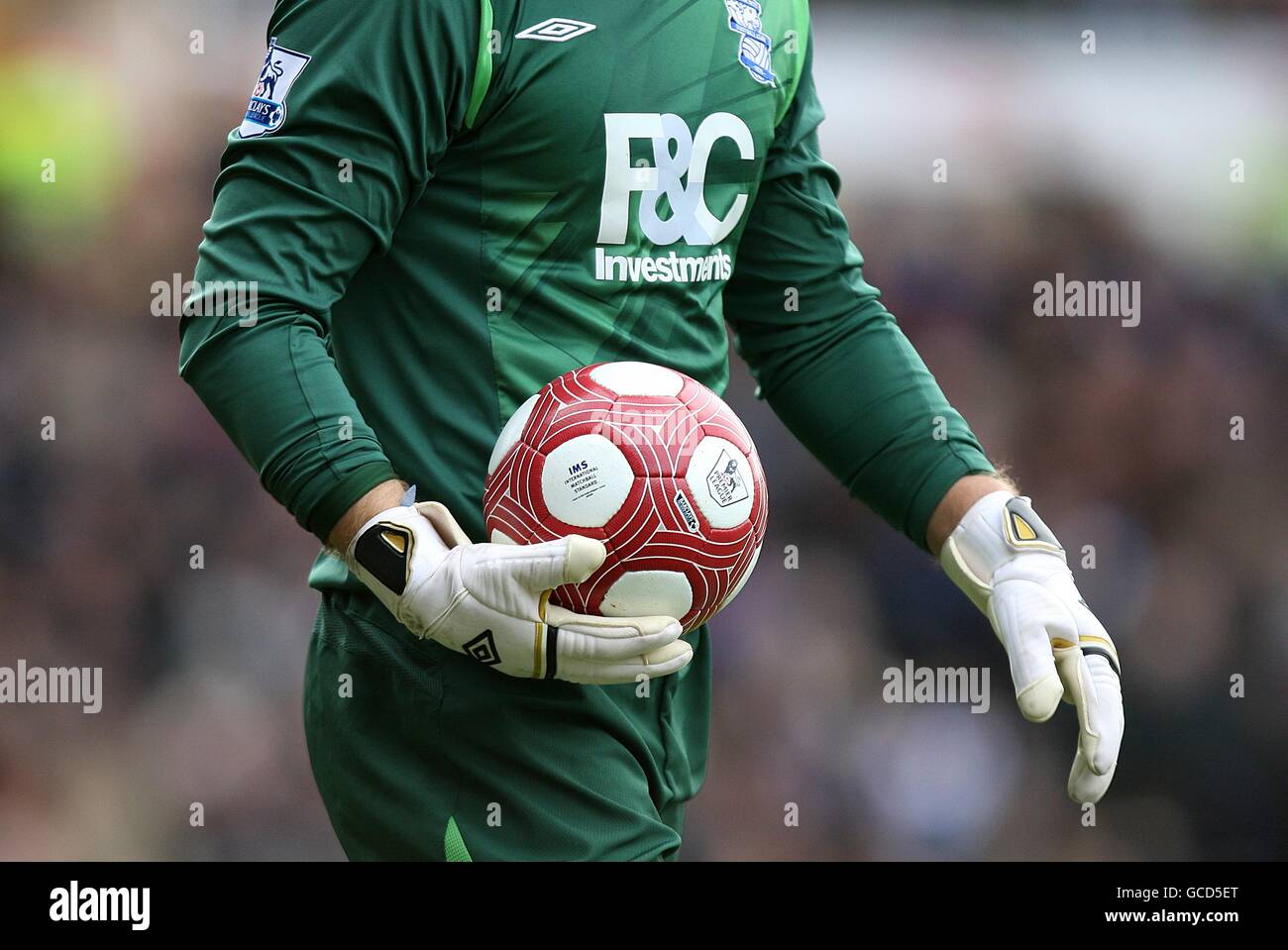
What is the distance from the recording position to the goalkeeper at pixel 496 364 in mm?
2088

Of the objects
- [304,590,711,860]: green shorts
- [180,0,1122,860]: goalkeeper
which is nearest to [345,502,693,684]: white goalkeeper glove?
[180,0,1122,860]: goalkeeper

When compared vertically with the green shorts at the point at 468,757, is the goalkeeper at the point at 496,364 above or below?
above

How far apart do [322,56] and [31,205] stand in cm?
418

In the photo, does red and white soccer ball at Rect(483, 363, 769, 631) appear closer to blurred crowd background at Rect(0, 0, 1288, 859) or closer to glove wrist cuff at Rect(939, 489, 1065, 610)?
glove wrist cuff at Rect(939, 489, 1065, 610)

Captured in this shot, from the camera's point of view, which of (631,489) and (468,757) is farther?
(468,757)

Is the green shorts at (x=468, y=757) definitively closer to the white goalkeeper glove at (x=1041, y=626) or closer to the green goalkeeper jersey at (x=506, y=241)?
the green goalkeeper jersey at (x=506, y=241)

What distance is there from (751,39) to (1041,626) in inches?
41.7

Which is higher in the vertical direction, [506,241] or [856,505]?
[506,241]

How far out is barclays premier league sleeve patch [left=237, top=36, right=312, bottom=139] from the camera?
215 centimetres

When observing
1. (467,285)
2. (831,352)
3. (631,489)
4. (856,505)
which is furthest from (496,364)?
(856,505)

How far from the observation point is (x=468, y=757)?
91.4 inches

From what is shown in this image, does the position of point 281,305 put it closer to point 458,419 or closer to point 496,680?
point 458,419

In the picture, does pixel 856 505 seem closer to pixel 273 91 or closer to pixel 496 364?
pixel 496 364

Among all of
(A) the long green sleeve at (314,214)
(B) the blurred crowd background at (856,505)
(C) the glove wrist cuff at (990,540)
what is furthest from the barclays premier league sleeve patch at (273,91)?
(B) the blurred crowd background at (856,505)
